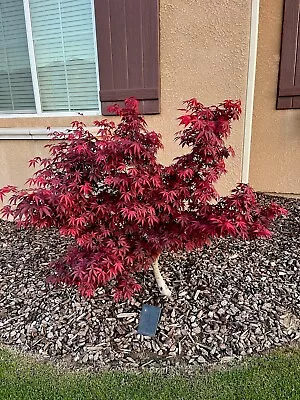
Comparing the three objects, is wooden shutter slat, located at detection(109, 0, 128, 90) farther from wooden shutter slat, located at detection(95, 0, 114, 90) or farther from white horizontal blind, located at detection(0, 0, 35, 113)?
white horizontal blind, located at detection(0, 0, 35, 113)

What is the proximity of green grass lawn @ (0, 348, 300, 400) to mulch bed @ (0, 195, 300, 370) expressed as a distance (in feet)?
0.36

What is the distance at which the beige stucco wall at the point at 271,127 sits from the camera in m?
4.22

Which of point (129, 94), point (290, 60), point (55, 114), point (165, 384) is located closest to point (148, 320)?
point (165, 384)

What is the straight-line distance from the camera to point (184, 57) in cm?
390

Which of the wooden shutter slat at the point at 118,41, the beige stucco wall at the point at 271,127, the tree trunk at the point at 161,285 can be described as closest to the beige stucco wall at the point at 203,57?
the wooden shutter slat at the point at 118,41

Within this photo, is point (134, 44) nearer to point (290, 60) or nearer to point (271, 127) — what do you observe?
point (290, 60)

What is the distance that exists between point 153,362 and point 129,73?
3061 millimetres

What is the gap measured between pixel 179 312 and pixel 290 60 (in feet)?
10.9

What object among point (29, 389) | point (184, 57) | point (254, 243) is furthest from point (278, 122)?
point (29, 389)

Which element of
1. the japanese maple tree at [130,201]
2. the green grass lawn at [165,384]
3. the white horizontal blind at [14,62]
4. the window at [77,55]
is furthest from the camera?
the white horizontal blind at [14,62]

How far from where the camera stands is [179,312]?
8.89 ft

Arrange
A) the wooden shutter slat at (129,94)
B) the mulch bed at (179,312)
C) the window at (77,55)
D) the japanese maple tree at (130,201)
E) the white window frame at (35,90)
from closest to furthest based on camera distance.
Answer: the japanese maple tree at (130,201), the mulch bed at (179,312), the window at (77,55), the wooden shutter slat at (129,94), the white window frame at (35,90)

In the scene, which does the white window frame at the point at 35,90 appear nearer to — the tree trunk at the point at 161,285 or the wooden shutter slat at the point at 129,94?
the wooden shutter slat at the point at 129,94

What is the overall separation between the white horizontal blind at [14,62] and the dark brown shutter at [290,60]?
3222 mm
